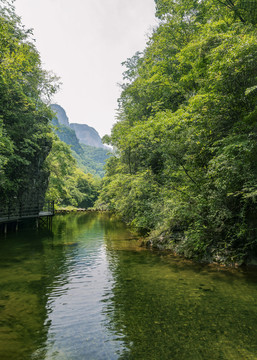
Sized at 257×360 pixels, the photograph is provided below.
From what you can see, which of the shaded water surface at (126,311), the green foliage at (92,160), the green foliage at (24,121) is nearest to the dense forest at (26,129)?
the green foliage at (24,121)

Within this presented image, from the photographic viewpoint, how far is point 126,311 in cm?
605

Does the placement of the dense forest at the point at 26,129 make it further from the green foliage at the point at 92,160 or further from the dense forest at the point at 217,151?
the green foliage at the point at 92,160

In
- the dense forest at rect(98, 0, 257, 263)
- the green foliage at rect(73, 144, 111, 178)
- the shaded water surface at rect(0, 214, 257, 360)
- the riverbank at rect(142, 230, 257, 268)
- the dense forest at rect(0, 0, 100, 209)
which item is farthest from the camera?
the green foliage at rect(73, 144, 111, 178)

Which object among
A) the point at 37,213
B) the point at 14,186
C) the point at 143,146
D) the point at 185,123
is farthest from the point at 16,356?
the point at 37,213

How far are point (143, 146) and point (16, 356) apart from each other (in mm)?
15801

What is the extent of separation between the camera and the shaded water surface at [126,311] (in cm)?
445

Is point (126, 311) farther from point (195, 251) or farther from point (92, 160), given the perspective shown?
point (92, 160)

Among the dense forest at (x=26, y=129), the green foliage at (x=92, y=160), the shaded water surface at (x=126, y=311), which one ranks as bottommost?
the shaded water surface at (x=126, y=311)

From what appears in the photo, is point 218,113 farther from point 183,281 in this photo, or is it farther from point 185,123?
point 183,281

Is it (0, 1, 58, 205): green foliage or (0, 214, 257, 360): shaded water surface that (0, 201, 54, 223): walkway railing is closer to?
(0, 1, 58, 205): green foliage

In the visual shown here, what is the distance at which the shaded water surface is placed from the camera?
4.45m

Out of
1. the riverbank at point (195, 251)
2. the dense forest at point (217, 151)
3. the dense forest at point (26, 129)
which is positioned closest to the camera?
the dense forest at point (217, 151)

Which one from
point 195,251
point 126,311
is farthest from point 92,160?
point 126,311

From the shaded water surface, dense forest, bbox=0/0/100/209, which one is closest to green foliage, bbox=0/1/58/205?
dense forest, bbox=0/0/100/209
